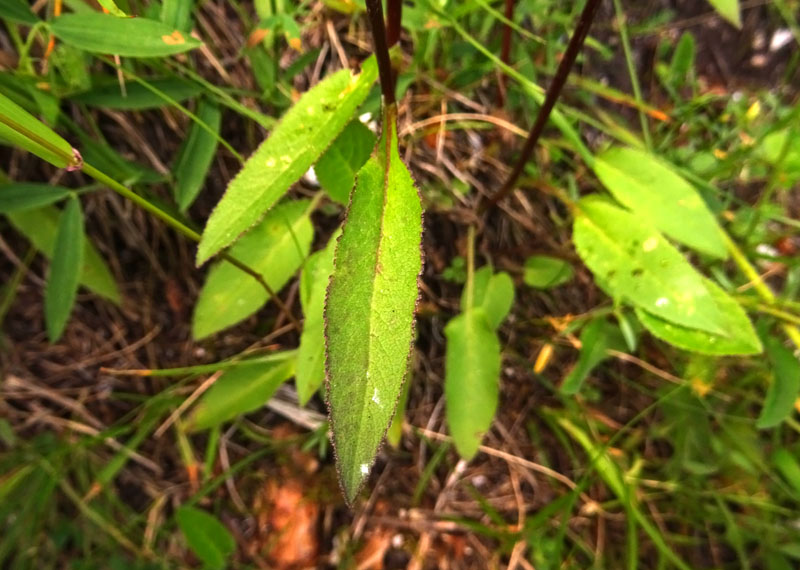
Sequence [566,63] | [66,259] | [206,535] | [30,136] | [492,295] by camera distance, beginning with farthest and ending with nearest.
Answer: [206,535] < [492,295] < [66,259] < [566,63] < [30,136]

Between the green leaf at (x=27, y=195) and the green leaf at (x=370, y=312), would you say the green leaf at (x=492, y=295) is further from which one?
the green leaf at (x=27, y=195)

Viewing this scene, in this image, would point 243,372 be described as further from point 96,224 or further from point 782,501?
point 782,501

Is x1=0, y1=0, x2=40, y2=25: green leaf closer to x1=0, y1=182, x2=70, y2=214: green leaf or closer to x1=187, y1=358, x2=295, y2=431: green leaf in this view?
x1=0, y1=182, x2=70, y2=214: green leaf

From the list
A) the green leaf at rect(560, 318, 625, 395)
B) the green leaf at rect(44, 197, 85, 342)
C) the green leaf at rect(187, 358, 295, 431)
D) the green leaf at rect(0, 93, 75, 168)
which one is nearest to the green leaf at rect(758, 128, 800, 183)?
the green leaf at rect(560, 318, 625, 395)

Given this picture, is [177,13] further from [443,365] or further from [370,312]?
[443,365]

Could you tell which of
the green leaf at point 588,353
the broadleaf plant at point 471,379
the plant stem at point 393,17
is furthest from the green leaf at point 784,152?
the plant stem at point 393,17

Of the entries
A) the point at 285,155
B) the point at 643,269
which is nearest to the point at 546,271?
the point at 643,269
